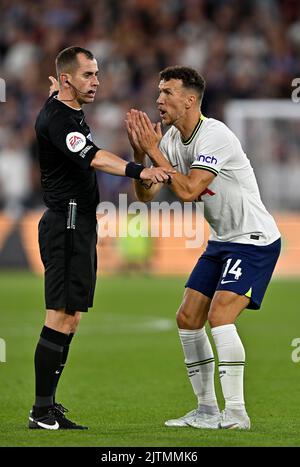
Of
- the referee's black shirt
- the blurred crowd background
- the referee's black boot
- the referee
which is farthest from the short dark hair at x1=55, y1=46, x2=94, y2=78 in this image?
the blurred crowd background

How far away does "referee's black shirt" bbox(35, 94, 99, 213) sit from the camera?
7543mm

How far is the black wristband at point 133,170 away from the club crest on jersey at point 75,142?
356 millimetres

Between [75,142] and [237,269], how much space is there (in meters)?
1.49

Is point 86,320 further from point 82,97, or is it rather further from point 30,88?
point 30,88

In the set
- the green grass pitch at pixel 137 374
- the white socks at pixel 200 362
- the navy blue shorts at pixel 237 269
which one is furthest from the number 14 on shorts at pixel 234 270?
the green grass pitch at pixel 137 374

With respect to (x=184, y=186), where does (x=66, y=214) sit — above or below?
below

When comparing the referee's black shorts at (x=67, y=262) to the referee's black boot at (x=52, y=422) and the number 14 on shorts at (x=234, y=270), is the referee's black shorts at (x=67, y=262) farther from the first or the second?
the number 14 on shorts at (x=234, y=270)

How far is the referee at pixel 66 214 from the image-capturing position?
7.49m

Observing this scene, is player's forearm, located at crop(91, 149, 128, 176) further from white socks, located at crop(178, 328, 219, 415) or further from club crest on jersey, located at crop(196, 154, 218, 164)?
white socks, located at crop(178, 328, 219, 415)

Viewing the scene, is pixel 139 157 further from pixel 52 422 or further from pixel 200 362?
pixel 52 422

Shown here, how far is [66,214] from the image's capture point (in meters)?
7.69

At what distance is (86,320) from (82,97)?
8209 millimetres

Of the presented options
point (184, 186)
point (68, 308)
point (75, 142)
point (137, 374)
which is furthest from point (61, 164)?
point (137, 374)

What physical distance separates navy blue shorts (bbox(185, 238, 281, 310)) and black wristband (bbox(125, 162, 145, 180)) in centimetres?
99
